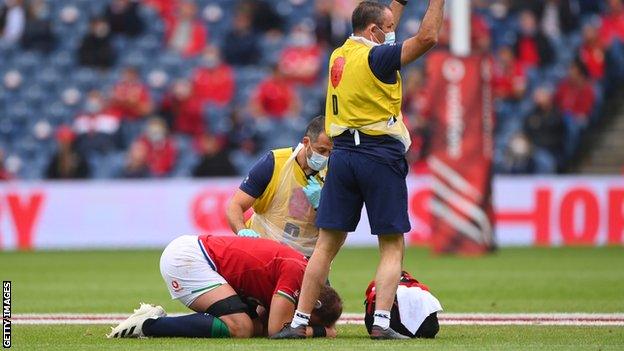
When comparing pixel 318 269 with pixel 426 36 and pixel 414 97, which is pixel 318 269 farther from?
pixel 414 97

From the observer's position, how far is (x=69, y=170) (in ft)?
82.1

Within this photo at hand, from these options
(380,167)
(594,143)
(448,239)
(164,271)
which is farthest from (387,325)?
(594,143)

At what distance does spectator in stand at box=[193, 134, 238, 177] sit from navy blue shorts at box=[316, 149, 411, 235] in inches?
576

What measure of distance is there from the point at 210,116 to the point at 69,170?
2.96m

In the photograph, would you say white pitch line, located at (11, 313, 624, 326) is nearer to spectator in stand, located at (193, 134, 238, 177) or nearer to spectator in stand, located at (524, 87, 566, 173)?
spectator in stand, located at (193, 134, 238, 177)

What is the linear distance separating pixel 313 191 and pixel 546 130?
14550 millimetres

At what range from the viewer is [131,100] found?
2594cm

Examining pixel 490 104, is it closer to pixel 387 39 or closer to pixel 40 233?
pixel 40 233

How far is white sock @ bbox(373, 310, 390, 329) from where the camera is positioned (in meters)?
9.66

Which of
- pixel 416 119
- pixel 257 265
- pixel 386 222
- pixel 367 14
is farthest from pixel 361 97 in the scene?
pixel 416 119

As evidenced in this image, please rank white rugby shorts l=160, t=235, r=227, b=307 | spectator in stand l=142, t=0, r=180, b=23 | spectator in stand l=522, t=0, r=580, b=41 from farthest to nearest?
spectator in stand l=142, t=0, r=180, b=23 → spectator in stand l=522, t=0, r=580, b=41 → white rugby shorts l=160, t=235, r=227, b=307

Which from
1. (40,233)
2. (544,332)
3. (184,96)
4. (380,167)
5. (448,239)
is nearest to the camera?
(380,167)

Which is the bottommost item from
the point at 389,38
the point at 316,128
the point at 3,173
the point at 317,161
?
the point at 3,173

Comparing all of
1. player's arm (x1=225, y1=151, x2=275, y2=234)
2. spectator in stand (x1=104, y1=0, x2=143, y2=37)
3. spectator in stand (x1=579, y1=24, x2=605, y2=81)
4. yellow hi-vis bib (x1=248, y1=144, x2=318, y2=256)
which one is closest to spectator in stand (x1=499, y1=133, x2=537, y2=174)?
spectator in stand (x1=579, y1=24, x2=605, y2=81)
